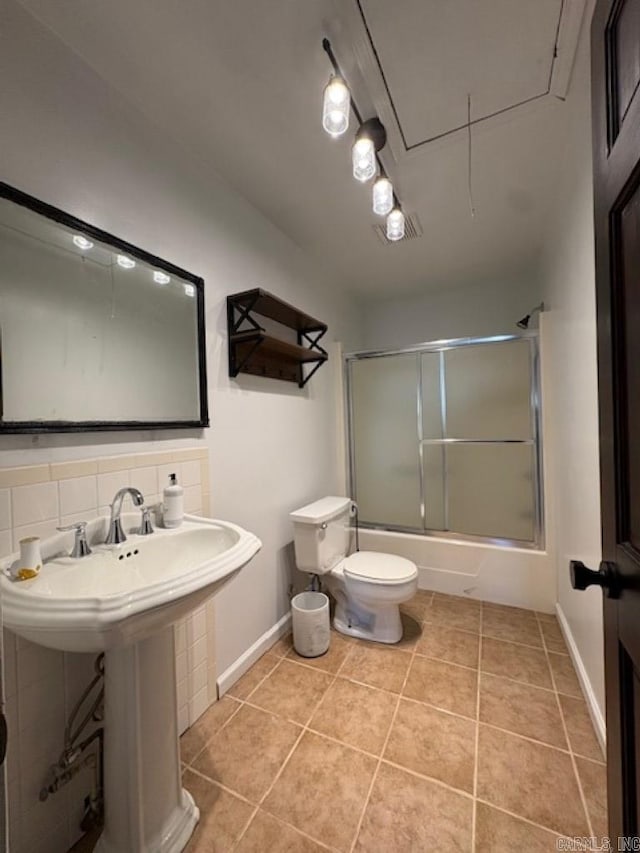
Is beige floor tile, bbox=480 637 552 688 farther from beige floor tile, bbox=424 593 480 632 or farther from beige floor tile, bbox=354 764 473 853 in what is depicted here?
beige floor tile, bbox=354 764 473 853

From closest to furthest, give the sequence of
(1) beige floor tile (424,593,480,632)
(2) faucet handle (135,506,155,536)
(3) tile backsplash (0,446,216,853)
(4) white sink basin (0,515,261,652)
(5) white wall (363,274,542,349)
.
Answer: (4) white sink basin (0,515,261,652)
(3) tile backsplash (0,446,216,853)
(2) faucet handle (135,506,155,536)
(1) beige floor tile (424,593,480,632)
(5) white wall (363,274,542,349)

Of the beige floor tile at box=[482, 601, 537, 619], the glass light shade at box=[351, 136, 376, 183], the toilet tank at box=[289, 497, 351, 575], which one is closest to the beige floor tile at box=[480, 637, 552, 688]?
A: the beige floor tile at box=[482, 601, 537, 619]

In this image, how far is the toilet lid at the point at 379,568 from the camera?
181 centimetres

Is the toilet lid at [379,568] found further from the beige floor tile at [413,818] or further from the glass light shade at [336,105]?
the glass light shade at [336,105]

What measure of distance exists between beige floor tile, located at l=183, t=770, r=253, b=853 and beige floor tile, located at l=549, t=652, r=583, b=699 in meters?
1.38

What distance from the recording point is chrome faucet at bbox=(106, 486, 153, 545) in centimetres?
106

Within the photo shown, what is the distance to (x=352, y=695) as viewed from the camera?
4.94ft

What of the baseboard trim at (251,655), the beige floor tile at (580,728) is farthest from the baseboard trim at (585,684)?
the baseboard trim at (251,655)

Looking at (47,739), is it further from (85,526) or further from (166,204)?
(166,204)

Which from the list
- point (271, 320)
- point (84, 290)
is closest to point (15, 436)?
point (84, 290)

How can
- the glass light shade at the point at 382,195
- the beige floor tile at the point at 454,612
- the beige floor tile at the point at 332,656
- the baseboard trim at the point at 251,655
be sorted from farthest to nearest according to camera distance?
1. the beige floor tile at the point at 454,612
2. the beige floor tile at the point at 332,656
3. the baseboard trim at the point at 251,655
4. the glass light shade at the point at 382,195

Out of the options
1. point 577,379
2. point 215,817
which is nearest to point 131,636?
point 215,817

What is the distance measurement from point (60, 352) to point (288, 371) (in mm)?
1209

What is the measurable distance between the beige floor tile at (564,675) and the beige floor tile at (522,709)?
79mm
